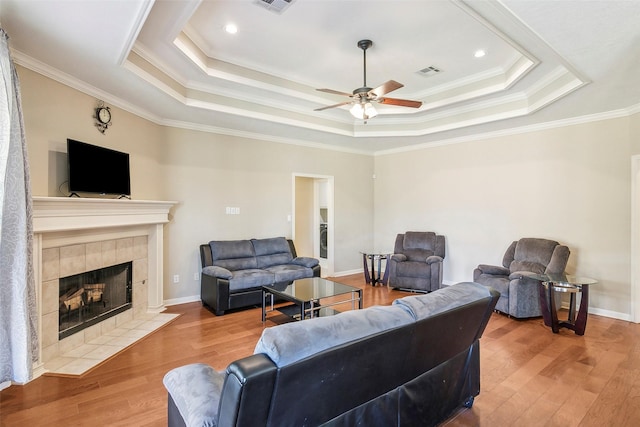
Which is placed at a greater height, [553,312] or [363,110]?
[363,110]

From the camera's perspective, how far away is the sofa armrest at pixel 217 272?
431 cm

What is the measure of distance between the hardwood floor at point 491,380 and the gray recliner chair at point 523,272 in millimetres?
264

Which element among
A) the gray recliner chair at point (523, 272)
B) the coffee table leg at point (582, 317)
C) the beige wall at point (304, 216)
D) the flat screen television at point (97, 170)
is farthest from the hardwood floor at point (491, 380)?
the beige wall at point (304, 216)

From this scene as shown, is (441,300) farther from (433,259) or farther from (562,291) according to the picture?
(433,259)

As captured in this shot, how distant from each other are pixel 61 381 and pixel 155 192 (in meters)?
2.62

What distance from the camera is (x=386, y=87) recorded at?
3.11 meters

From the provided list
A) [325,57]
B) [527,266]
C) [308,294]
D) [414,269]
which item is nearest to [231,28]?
[325,57]

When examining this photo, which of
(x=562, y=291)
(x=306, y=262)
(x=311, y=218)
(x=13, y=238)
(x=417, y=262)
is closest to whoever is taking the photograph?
(x=13, y=238)

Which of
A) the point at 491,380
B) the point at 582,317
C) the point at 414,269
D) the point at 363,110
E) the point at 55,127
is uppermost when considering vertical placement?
the point at 363,110

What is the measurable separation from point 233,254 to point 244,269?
296mm

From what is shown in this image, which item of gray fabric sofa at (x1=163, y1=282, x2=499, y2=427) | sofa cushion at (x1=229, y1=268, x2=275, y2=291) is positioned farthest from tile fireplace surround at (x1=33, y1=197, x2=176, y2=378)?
gray fabric sofa at (x1=163, y1=282, x2=499, y2=427)

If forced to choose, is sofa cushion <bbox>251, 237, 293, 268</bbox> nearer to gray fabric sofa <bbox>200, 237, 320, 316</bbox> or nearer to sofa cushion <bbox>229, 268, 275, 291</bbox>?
gray fabric sofa <bbox>200, 237, 320, 316</bbox>

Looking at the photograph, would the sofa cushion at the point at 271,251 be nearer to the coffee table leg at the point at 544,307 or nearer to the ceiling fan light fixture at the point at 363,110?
the ceiling fan light fixture at the point at 363,110

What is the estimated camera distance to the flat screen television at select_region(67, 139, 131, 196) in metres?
3.23
